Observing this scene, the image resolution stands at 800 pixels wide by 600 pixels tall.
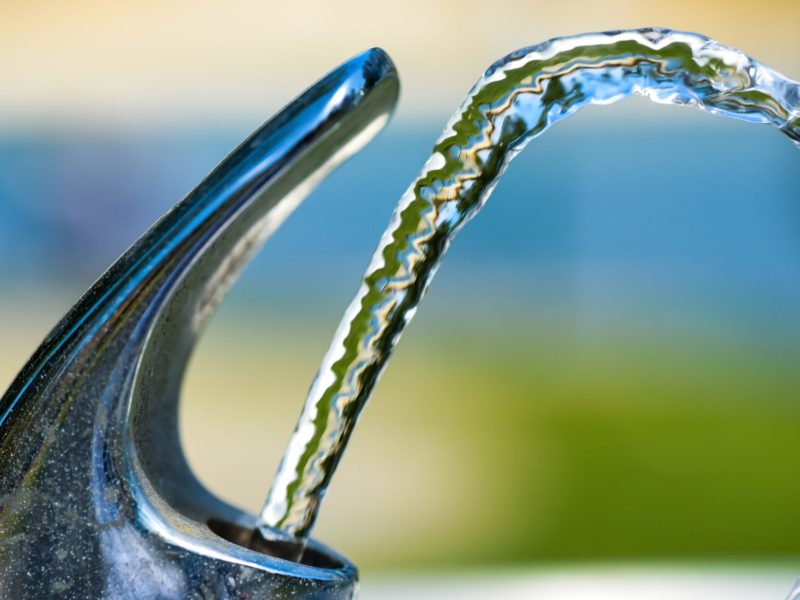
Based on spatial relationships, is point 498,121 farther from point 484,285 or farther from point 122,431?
point 484,285

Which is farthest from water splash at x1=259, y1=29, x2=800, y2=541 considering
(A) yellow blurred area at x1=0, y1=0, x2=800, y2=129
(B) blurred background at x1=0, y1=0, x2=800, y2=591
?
(A) yellow blurred area at x1=0, y1=0, x2=800, y2=129

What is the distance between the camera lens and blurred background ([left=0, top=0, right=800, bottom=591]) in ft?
6.04

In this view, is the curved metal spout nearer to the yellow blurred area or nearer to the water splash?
the water splash

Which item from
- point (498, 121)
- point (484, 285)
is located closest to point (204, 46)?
point (484, 285)

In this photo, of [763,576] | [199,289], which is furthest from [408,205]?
[763,576]

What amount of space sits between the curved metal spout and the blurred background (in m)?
1.64

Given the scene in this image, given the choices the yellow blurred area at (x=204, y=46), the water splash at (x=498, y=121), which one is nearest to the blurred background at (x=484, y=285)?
the yellow blurred area at (x=204, y=46)

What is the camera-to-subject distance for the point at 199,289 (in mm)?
244

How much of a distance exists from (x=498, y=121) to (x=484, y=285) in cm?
169

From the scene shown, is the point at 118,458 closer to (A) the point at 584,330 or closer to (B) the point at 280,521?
(B) the point at 280,521

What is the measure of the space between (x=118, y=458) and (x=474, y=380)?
5.71 feet

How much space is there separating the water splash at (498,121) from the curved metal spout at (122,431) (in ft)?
0.08

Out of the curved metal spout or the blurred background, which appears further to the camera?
the blurred background

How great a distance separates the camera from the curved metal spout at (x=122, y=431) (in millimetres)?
193
